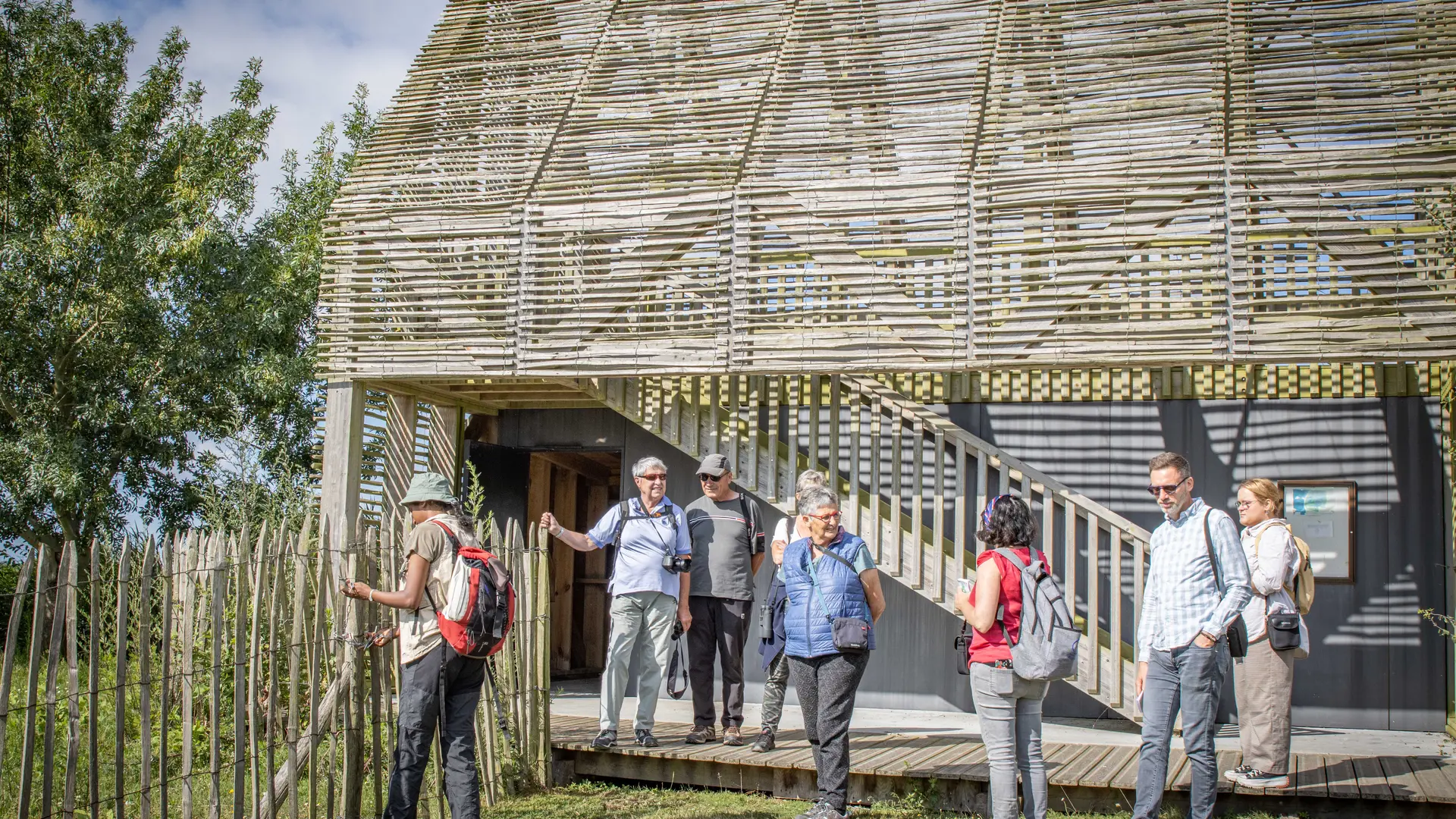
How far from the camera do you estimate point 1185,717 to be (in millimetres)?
5633

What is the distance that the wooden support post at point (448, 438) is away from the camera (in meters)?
11.5

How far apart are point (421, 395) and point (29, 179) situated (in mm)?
10463

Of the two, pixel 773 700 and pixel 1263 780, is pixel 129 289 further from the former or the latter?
pixel 1263 780

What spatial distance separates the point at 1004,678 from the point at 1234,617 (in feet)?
3.57

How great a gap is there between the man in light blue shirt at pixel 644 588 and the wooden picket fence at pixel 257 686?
40 cm

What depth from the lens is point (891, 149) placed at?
377 inches

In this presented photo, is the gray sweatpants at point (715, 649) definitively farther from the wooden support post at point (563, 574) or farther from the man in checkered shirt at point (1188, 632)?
the wooden support post at point (563, 574)

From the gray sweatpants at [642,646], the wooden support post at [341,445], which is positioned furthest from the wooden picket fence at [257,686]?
the wooden support post at [341,445]

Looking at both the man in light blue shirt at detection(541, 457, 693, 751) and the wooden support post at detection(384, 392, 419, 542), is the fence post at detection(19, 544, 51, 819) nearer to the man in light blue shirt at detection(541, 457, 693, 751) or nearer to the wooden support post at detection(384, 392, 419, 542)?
the man in light blue shirt at detection(541, 457, 693, 751)

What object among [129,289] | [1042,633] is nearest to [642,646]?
[1042,633]

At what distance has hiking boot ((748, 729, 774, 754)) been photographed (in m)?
7.43

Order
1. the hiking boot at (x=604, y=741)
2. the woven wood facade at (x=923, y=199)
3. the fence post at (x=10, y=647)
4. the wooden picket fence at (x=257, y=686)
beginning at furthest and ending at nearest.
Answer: the woven wood facade at (x=923, y=199) → the hiking boot at (x=604, y=741) → the wooden picket fence at (x=257, y=686) → the fence post at (x=10, y=647)

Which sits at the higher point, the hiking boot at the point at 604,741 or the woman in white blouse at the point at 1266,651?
the woman in white blouse at the point at 1266,651

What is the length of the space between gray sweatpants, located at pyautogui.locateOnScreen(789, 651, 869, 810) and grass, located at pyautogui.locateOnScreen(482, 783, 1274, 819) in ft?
2.49
